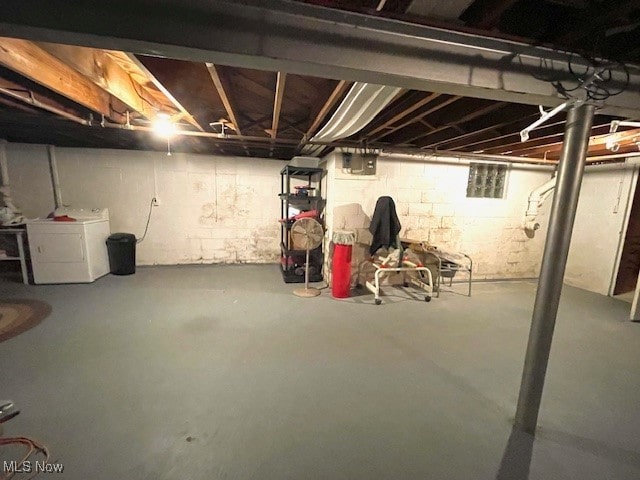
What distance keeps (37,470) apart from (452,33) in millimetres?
2967

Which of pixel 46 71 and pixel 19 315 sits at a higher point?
pixel 46 71

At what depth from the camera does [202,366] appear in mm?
2176

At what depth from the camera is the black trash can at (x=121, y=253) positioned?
4.33m

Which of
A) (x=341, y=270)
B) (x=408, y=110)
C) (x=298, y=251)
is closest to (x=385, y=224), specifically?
(x=341, y=270)

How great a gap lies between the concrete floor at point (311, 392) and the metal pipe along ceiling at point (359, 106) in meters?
2.13

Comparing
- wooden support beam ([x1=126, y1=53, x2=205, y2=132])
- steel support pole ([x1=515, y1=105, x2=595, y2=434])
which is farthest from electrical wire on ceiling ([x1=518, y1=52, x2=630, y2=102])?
wooden support beam ([x1=126, y1=53, x2=205, y2=132])

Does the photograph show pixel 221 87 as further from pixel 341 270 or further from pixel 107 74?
pixel 341 270

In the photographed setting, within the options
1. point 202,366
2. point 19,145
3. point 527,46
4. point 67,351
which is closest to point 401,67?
point 527,46

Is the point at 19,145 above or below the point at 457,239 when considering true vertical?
above

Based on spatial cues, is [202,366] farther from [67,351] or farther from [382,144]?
[382,144]

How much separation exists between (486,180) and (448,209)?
0.90 metres

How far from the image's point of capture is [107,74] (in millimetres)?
2053

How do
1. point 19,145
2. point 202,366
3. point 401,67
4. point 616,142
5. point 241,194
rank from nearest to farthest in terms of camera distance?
1. point 401,67
2. point 202,366
3. point 616,142
4. point 19,145
5. point 241,194

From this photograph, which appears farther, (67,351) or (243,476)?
(67,351)
